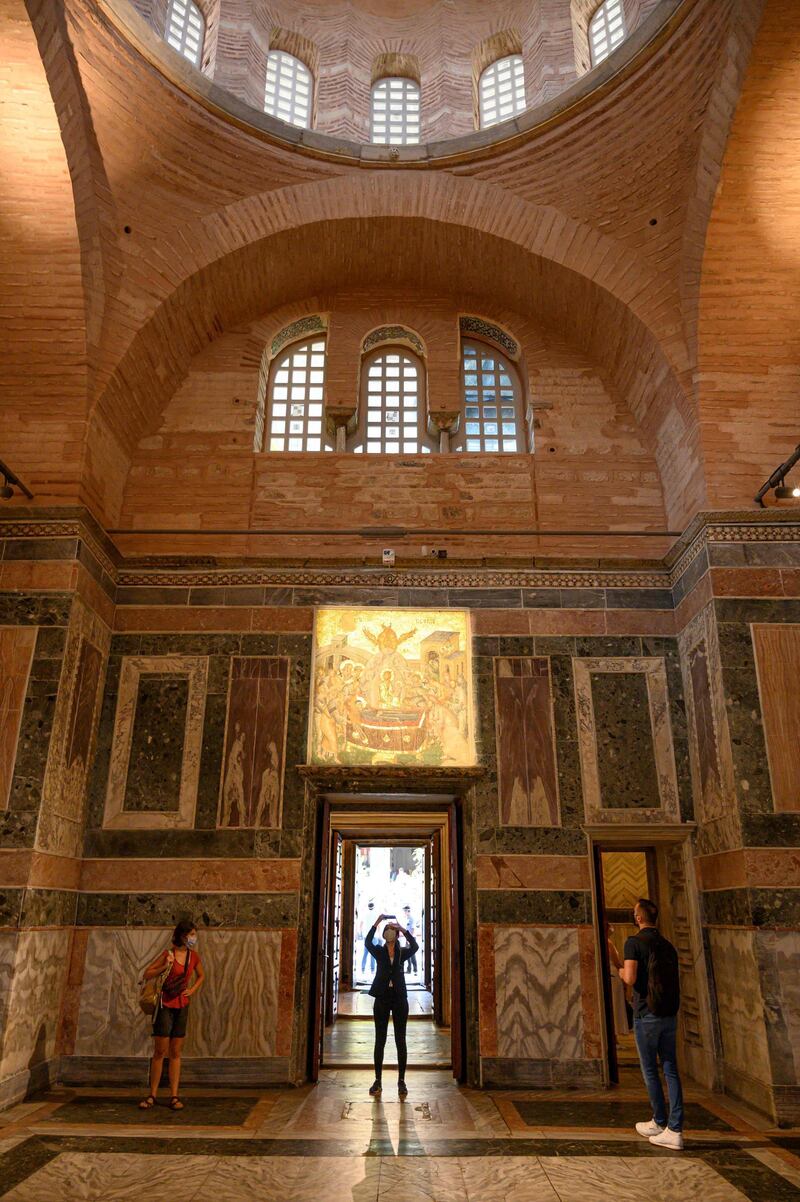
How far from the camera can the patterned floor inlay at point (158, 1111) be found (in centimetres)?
644

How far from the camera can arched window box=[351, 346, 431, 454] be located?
1034cm

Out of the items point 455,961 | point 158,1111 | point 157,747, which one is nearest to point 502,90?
point 157,747

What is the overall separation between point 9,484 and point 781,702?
8.01 metres

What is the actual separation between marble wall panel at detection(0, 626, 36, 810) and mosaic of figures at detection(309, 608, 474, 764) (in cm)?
288

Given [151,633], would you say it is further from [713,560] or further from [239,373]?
[713,560]

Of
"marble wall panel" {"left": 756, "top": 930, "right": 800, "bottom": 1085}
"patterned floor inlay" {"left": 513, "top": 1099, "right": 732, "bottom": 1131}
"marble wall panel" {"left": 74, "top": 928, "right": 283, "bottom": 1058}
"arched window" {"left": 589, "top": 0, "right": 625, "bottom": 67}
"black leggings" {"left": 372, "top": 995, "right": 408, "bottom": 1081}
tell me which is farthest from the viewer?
"arched window" {"left": 589, "top": 0, "right": 625, "bottom": 67}

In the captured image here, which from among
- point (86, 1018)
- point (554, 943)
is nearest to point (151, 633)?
point (86, 1018)

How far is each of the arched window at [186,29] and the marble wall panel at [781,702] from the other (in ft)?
33.4

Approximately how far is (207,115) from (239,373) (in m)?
A: 2.86

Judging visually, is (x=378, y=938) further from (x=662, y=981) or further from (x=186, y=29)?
(x=186, y=29)

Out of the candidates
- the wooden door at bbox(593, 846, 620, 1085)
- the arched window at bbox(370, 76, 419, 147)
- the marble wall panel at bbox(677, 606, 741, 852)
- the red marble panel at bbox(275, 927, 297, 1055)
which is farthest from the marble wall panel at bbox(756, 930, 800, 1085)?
the arched window at bbox(370, 76, 419, 147)

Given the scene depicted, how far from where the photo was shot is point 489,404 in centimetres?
1060

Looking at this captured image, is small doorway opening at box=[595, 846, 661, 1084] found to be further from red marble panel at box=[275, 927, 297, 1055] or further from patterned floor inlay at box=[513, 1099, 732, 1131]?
red marble panel at box=[275, 927, 297, 1055]

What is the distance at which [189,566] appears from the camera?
9305 millimetres
